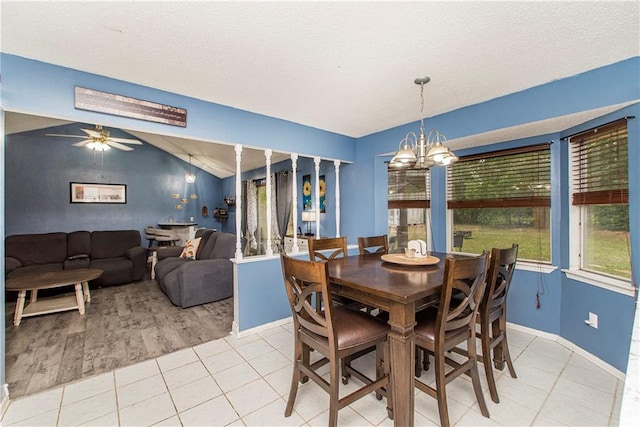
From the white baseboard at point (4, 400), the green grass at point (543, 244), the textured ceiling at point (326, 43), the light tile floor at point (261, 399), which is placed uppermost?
the textured ceiling at point (326, 43)

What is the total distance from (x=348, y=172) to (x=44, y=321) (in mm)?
4327

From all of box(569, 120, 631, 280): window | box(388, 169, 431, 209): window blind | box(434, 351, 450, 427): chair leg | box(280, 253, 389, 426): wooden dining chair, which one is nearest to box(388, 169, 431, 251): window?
box(388, 169, 431, 209): window blind

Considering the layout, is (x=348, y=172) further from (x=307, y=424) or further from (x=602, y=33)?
(x=307, y=424)

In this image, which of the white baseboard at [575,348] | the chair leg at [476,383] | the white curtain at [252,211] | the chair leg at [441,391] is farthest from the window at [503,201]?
the white curtain at [252,211]

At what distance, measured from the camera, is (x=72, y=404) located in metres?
1.82

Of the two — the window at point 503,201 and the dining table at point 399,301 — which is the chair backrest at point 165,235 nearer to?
the dining table at point 399,301

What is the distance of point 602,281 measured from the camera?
2.26 metres

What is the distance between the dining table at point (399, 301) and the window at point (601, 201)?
1705 mm

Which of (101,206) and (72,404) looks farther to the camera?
(101,206)

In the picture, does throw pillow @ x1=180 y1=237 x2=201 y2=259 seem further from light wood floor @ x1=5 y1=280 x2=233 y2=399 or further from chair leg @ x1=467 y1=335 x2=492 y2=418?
chair leg @ x1=467 y1=335 x2=492 y2=418

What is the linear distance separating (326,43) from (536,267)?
3.02 meters

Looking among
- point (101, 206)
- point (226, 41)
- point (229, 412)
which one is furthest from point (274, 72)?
point (101, 206)

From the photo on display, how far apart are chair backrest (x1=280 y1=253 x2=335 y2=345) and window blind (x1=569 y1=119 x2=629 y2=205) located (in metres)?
2.57

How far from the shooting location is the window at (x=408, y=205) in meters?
3.87
